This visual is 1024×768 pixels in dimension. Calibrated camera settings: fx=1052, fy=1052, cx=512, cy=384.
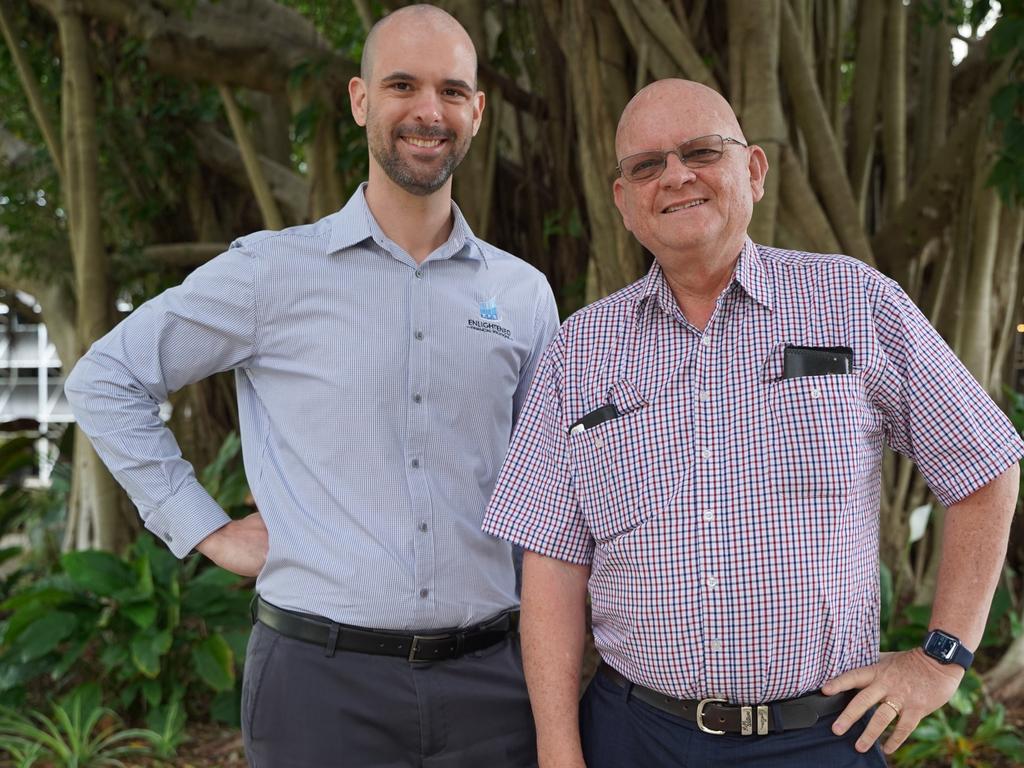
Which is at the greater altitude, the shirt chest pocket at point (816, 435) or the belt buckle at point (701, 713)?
the shirt chest pocket at point (816, 435)

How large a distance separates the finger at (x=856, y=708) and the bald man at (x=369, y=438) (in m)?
0.52

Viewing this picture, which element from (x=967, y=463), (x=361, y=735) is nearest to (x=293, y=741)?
(x=361, y=735)

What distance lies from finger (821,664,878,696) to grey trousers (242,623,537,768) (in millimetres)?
520

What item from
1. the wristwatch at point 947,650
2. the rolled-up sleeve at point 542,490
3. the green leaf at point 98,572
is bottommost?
the green leaf at point 98,572

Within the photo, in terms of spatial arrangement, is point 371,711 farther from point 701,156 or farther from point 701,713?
point 701,156

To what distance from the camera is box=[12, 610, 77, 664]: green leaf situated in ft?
11.5

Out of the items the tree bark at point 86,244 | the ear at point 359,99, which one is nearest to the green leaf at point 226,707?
the tree bark at point 86,244

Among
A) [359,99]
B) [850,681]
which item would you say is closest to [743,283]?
[850,681]

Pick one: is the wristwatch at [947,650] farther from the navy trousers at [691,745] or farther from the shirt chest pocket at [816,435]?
the shirt chest pocket at [816,435]

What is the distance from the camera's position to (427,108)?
1.68 meters

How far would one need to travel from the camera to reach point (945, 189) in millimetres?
3328

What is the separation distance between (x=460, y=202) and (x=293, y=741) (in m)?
2.51

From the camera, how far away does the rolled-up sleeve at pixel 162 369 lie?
171 centimetres

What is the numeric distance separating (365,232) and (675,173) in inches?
21.6
